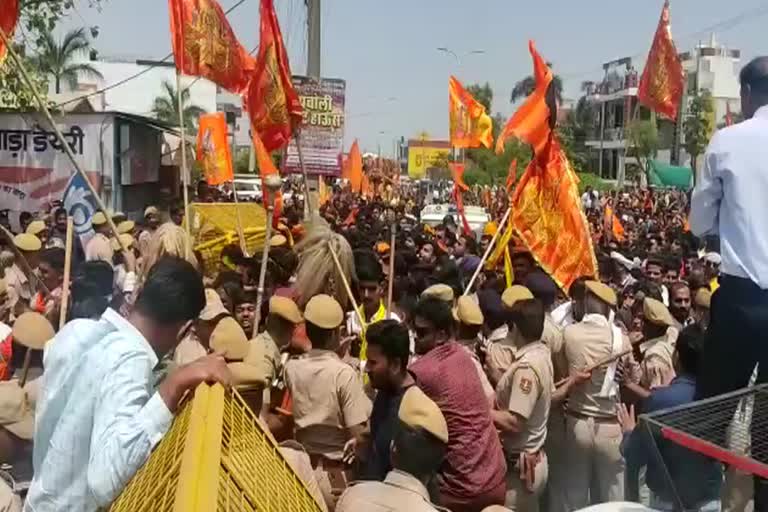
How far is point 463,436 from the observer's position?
4090 mm

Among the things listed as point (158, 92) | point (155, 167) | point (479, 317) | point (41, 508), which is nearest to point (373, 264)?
point (479, 317)

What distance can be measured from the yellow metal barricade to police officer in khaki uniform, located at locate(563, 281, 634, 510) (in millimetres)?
2934

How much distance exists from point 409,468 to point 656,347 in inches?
104

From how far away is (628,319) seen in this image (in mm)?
7812

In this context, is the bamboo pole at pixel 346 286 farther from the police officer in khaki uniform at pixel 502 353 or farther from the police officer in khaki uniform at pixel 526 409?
the police officer in khaki uniform at pixel 526 409

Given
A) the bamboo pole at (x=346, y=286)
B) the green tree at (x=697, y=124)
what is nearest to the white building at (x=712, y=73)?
the green tree at (x=697, y=124)

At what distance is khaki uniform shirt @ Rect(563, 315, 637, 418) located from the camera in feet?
17.4

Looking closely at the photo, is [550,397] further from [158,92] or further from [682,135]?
[158,92]

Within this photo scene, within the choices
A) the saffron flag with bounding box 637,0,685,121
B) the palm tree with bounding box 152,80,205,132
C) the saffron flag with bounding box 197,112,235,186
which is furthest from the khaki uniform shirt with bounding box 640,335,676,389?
the palm tree with bounding box 152,80,205,132

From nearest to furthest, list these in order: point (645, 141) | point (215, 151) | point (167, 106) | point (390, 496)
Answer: point (390, 496), point (215, 151), point (645, 141), point (167, 106)

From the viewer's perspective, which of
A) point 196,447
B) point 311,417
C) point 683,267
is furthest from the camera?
point 683,267

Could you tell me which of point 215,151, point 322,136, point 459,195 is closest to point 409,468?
point 215,151

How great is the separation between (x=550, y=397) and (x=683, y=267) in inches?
268

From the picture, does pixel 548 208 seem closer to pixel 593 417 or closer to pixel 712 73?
pixel 593 417
